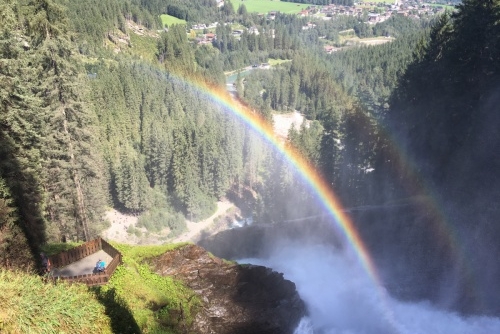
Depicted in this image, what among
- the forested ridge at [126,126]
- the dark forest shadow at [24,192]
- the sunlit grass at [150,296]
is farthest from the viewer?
the forested ridge at [126,126]

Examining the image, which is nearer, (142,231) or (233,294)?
(233,294)

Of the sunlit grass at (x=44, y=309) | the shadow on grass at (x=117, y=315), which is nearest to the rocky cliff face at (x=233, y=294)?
the shadow on grass at (x=117, y=315)

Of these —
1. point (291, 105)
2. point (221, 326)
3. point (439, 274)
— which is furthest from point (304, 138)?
point (291, 105)

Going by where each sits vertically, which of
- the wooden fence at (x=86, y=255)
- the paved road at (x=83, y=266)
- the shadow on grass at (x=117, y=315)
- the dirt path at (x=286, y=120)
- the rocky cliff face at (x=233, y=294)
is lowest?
the dirt path at (x=286, y=120)

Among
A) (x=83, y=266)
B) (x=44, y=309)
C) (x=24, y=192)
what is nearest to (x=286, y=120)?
(x=24, y=192)

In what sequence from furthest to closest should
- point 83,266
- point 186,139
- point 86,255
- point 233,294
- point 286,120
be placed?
→ 1. point 286,120
2. point 186,139
3. point 233,294
4. point 86,255
5. point 83,266

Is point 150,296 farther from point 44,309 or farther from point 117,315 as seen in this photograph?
point 44,309

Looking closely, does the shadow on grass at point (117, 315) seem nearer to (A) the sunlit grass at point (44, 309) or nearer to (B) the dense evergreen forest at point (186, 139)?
(A) the sunlit grass at point (44, 309)
